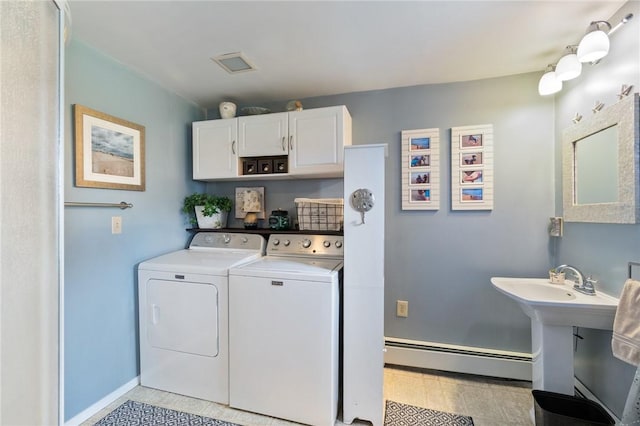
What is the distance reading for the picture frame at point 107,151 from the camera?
1.68 meters

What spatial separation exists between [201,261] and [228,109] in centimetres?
132

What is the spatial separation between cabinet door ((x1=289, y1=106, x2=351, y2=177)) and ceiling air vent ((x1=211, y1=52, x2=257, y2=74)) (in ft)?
1.50

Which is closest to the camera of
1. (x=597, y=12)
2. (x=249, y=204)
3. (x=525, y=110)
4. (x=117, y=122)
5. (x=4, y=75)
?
(x=4, y=75)

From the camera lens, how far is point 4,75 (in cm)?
64

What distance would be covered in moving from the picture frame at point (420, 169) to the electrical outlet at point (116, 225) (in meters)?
2.11

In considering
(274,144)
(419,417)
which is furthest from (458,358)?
(274,144)

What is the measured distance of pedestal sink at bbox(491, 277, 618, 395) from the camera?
1421mm

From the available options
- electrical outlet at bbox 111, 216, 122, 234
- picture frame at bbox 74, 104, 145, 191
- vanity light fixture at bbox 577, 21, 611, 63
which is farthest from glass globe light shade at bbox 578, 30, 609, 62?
electrical outlet at bbox 111, 216, 122, 234

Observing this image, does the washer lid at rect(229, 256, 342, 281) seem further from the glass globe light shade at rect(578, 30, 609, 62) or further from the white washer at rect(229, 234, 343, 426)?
the glass globe light shade at rect(578, 30, 609, 62)

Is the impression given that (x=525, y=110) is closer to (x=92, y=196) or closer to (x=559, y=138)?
(x=559, y=138)

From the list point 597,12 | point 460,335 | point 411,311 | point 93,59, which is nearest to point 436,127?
point 597,12

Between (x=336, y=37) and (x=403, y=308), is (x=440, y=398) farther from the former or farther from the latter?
(x=336, y=37)

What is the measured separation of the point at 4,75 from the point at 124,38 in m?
1.31

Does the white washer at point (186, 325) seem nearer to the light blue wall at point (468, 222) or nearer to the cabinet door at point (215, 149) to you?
the cabinet door at point (215, 149)
